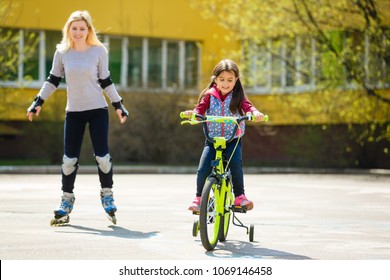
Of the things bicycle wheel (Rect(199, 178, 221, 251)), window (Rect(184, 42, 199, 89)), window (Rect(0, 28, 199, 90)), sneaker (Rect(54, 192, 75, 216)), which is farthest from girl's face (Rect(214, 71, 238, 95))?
window (Rect(184, 42, 199, 89))

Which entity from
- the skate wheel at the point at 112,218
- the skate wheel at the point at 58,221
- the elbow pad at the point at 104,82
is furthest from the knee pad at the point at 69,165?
the elbow pad at the point at 104,82

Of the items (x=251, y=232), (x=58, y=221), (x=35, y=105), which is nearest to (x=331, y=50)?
(x=35, y=105)

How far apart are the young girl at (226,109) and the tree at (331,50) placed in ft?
47.3

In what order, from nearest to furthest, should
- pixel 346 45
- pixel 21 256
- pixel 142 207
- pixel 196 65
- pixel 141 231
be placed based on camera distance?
pixel 21 256 < pixel 141 231 < pixel 142 207 < pixel 346 45 < pixel 196 65

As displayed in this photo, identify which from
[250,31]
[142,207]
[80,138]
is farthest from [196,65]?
[80,138]

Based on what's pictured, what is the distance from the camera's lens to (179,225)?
10977 millimetres

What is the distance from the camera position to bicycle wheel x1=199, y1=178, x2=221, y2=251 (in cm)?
852

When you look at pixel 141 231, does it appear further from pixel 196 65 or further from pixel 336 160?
pixel 196 65

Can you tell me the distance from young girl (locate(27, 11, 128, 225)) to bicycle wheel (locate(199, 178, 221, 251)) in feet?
6.89

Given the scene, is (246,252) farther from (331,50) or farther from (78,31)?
(331,50)

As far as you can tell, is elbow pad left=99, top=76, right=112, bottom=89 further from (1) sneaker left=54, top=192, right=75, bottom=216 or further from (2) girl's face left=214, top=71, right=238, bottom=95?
(2) girl's face left=214, top=71, right=238, bottom=95

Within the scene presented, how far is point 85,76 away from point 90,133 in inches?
23.9
